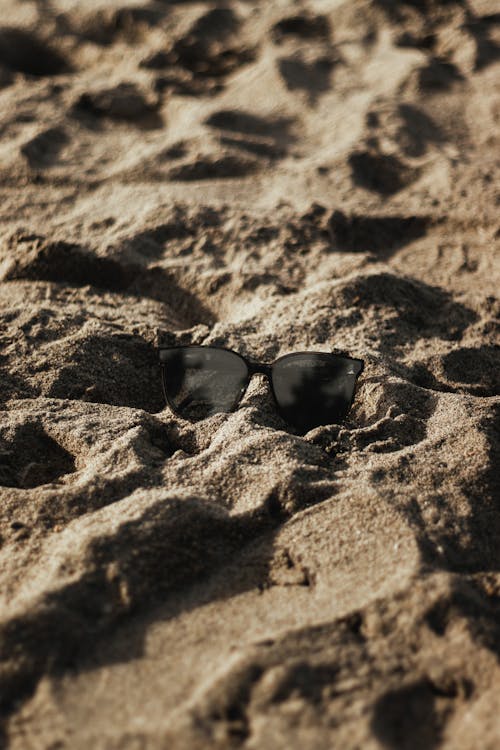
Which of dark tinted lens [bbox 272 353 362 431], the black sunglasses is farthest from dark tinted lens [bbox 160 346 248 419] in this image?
dark tinted lens [bbox 272 353 362 431]

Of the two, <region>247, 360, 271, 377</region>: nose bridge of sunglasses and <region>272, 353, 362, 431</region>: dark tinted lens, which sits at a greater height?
<region>247, 360, 271, 377</region>: nose bridge of sunglasses

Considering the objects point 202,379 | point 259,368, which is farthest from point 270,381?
point 202,379

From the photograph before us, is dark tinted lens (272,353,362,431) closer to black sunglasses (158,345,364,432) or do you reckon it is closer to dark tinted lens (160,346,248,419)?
black sunglasses (158,345,364,432)

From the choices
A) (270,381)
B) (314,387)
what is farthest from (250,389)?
(314,387)

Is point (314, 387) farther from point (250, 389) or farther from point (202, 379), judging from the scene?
point (202, 379)

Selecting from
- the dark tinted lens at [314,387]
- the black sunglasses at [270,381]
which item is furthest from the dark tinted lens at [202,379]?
the dark tinted lens at [314,387]

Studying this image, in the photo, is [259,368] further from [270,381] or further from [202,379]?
[202,379]
